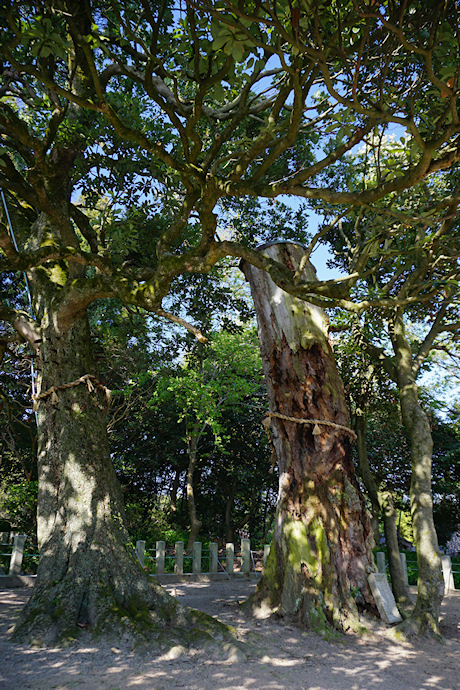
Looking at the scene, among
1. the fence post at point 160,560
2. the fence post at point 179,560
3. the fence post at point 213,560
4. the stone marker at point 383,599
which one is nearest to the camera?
the stone marker at point 383,599

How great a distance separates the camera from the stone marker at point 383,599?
243 inches

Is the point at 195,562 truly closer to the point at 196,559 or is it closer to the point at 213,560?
the point at 196,559

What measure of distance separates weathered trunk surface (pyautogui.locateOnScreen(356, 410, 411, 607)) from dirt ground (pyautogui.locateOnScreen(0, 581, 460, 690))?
2869 millimetres

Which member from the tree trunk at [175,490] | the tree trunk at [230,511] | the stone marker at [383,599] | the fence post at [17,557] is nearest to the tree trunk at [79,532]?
the stone marker at [383,599]

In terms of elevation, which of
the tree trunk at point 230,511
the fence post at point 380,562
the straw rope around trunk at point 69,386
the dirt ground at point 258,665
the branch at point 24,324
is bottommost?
the dirt ground at point 258,665

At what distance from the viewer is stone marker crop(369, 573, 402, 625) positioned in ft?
20.3

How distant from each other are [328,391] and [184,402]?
345 inches

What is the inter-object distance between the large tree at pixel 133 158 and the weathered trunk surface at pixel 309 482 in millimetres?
1974

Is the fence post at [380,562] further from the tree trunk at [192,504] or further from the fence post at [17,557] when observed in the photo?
the fence post at [17,557]

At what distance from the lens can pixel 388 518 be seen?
976cm

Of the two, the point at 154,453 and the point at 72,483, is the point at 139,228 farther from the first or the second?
the point at 154,453

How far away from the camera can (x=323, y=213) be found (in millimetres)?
10617

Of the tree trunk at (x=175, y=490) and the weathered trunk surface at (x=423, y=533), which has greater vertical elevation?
the tree trunk at (x=175, y=490)

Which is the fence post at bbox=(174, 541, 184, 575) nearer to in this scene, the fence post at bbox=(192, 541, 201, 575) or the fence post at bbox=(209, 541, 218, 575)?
the fence post at bbox=(192, 541, 201, 575)
